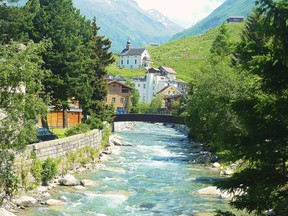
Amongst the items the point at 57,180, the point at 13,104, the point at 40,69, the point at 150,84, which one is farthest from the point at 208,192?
the point at 150,84

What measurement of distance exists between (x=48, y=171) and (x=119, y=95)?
8252 cm

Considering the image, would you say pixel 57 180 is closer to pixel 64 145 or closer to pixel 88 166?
pixel 64 145

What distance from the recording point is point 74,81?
36906 millimetres

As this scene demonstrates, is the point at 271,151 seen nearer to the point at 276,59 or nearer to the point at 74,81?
the point at 276,59

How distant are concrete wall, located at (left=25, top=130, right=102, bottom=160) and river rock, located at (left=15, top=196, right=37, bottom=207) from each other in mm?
2308

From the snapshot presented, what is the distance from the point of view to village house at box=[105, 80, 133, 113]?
10462 centimetres

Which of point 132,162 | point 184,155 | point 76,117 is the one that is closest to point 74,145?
point 132,162

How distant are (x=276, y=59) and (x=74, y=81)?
30.8 m

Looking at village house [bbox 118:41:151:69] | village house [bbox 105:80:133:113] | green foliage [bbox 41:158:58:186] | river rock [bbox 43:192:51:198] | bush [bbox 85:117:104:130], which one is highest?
village house [bbox 118:41:151:69]

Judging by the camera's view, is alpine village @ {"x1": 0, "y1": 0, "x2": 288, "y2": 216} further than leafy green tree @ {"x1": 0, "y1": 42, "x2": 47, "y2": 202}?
No

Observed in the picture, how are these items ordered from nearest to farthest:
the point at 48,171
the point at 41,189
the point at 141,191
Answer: the point at 41,189
the point at 48,171
the point at 141,191

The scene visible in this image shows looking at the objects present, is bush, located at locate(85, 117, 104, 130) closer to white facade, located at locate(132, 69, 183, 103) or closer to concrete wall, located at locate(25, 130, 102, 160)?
concrete wall, located at locate(25, 130, 102, 160)

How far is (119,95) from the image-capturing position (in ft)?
346

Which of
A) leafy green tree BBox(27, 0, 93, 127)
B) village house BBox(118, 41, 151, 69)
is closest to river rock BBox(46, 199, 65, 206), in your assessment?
leafy green tree BBox(27, 0, 93, 127)
